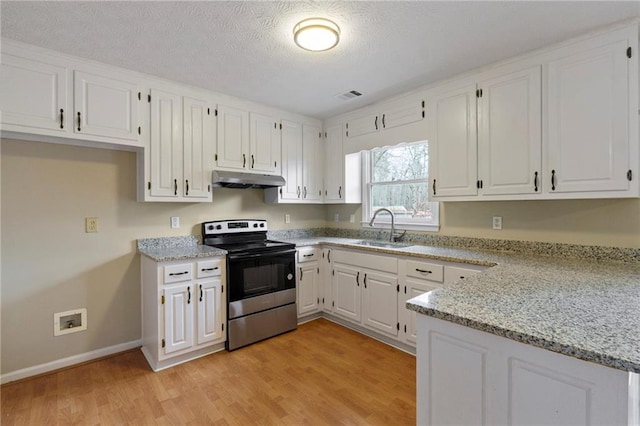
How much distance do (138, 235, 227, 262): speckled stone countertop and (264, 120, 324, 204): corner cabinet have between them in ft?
3.35

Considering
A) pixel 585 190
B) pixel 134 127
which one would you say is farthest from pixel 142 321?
pixel 585 190

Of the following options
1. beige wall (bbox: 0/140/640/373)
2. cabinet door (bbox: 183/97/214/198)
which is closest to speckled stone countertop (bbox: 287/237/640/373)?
beige wall (bbox: 0/140/640/373)

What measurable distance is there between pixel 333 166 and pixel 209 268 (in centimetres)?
198

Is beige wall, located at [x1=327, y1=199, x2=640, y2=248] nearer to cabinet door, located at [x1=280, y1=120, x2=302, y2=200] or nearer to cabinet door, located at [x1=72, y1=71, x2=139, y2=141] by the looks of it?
cabinet door, located at [x1=280, y1=120, x2=302, y2=200]

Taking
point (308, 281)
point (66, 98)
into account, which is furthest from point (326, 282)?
point (66, 98)

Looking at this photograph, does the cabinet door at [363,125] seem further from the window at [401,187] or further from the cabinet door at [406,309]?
the cabinet door at [406,309]

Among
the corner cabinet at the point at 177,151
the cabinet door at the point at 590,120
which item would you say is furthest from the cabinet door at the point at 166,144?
the cabinet door at the point at 590,120

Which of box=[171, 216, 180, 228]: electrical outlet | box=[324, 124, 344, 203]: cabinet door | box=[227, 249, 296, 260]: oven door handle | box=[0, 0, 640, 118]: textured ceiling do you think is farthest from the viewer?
box=[324, 124, 344, 203]: cabinet door

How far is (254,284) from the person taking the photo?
9.52ft

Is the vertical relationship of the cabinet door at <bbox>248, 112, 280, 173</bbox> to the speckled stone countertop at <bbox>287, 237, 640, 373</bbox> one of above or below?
above

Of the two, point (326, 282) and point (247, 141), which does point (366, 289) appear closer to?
point (326, 282)

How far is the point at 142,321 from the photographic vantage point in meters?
2.84

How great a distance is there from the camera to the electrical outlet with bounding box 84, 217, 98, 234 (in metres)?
2.57

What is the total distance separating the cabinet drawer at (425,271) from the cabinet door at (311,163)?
5.38 ft
